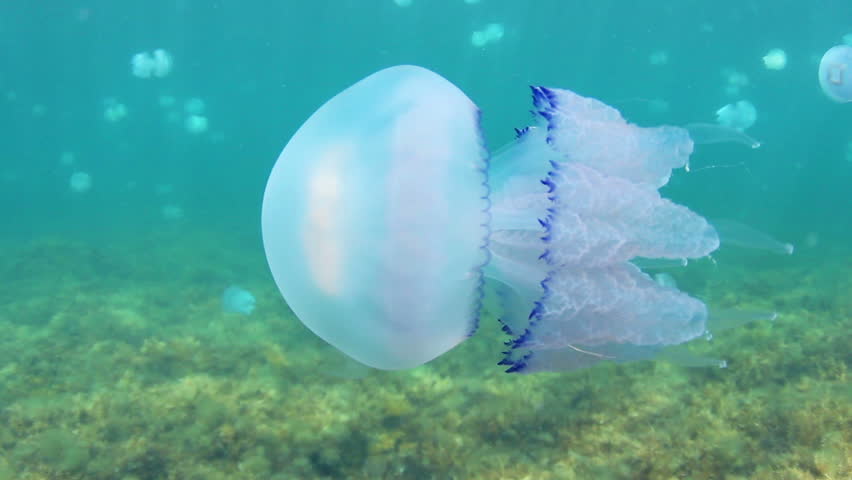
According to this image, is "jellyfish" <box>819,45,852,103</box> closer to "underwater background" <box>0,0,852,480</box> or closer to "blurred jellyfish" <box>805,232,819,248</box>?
"underwater background" <box>0,0,852,480</box>

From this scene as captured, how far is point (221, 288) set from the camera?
8656 millimetres

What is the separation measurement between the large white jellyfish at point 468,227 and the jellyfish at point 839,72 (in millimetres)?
7766

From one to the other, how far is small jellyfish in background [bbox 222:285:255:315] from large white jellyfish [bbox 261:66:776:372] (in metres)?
4.49

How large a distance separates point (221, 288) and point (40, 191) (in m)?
35.9

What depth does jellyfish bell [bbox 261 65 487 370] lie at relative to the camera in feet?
7.34

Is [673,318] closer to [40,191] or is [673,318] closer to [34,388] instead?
[34,388]

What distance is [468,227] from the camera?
2309 millimetres

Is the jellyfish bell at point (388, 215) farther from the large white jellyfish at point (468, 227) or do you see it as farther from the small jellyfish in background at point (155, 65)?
the small jellyfish in background at point (155, 65)

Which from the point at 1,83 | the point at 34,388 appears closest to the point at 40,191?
the point at 1,83

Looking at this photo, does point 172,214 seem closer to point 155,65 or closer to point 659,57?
point 155,65

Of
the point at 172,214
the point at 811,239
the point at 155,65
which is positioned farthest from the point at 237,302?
the point at 172,214

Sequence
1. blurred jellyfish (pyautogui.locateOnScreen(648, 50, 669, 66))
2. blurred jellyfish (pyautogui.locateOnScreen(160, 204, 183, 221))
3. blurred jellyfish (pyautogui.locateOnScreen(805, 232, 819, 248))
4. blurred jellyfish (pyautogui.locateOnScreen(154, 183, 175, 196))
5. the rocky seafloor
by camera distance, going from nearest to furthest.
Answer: the rocky seafloor < blurred jellyfish (pyautogui.locateOnScreen(805, 232, 819, 248)) < blurred jellyfish (pyautogui.locateOnScreen(160, 204, 183, 221)) < blurred jellyfish (pyautogui.locateOnScreen(648, 50, 669, 66)) < blurred jellyfish (pyautogui.locateOnScreen(154, 183, 175, 196))

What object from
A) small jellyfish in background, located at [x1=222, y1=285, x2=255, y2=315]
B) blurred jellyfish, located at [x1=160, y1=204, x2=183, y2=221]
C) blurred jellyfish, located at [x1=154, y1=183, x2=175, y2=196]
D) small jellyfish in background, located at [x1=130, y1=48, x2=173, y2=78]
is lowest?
small jellyfish in background, located at [x1=222, y1=285, x2=255, y2=315]

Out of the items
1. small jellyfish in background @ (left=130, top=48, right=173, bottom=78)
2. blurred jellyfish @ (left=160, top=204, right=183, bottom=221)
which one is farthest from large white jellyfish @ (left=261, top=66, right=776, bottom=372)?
blurred jellyfish @ (left=160, top=204, right=183, bottom=221)
